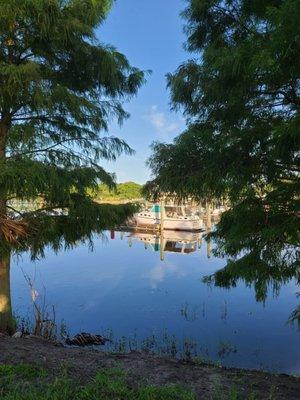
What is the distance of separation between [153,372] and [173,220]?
110 ft

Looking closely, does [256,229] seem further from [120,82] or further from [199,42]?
[120,82]

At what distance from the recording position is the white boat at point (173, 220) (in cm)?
3770

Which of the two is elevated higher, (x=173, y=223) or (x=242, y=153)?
(x=242, y=153)

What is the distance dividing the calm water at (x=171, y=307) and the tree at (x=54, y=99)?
149cm

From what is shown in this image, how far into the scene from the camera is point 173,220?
38.3 m

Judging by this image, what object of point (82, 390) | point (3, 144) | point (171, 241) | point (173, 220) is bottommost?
point (171, 241)

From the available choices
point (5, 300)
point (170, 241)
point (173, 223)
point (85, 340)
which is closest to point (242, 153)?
point (5, 300)

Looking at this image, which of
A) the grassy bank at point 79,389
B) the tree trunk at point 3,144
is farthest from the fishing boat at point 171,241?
the grassy bank at point 79,389

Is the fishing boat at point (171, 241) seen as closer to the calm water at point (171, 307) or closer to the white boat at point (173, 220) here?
the white boat at point (173, 220)

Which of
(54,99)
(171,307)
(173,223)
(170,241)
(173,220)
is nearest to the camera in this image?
(54,99)

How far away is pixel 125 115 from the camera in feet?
26.9

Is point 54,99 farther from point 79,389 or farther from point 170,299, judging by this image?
point 170,299

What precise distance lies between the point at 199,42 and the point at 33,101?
2.66m

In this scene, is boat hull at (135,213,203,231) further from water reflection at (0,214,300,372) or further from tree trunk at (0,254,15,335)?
tree trunk at (0,254,15,335)
